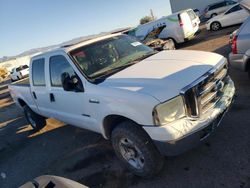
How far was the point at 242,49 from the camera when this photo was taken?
18.1 ft

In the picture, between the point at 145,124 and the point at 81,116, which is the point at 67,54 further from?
the point at 145,124

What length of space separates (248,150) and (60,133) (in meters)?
4.58

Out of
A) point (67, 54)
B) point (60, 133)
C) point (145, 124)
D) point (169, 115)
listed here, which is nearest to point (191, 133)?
point (169, 115)

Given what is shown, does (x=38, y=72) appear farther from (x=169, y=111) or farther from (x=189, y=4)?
(x=189, y=4)

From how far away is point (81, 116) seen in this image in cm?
446

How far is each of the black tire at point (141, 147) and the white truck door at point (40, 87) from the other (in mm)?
2375

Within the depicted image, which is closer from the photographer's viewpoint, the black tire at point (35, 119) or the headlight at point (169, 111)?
the headlight at point (169, 111)

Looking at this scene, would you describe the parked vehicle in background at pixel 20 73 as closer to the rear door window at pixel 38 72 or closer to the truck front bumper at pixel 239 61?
the rear door window at pixel 38 72

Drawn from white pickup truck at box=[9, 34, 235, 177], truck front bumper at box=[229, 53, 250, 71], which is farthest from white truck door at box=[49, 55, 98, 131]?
truck front bumper at box=[229, 53, 250, 71]

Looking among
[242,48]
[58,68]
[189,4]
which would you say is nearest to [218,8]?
[189,4]

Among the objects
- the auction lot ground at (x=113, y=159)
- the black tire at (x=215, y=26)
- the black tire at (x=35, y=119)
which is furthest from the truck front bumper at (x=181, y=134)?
the black tire at (x=215, y=26)

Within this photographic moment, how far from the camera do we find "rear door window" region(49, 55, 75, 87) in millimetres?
4459

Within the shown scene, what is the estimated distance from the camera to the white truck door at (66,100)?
428 centimetres

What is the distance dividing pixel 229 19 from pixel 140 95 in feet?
53.4
